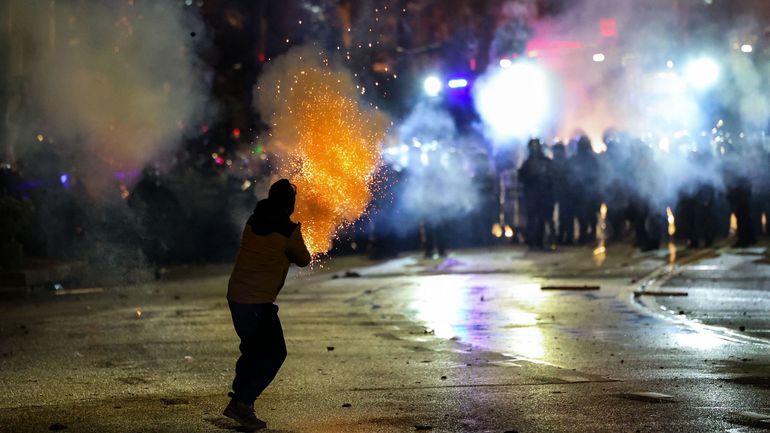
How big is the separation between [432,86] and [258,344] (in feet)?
84.2

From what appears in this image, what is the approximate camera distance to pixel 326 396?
854cm

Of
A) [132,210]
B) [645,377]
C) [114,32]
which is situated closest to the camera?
[645,377]

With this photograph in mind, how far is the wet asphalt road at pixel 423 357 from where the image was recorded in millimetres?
7703

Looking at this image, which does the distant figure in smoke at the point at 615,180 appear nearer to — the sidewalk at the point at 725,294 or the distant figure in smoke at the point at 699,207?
the distant figure in smoke at the point at 699,207

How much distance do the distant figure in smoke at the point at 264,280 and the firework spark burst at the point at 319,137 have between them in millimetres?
2051

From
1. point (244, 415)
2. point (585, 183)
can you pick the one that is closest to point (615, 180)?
point (585, 183)

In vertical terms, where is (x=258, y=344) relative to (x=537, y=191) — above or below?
below

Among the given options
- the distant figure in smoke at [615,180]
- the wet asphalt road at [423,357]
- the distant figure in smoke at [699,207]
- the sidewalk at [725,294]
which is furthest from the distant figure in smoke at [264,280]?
the distant figure in smoke at [615,180]

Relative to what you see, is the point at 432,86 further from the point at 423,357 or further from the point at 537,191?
the point at 423,357

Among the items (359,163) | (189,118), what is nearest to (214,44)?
(189,118)

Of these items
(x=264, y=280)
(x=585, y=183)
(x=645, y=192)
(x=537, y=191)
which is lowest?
(x=264, y=280)

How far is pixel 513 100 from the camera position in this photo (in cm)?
3722

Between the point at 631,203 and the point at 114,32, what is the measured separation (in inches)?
434

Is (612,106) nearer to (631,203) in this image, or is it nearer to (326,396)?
(631,203)
